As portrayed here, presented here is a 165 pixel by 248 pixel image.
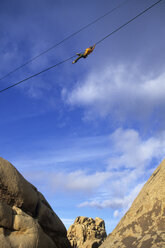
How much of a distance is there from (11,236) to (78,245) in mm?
26029

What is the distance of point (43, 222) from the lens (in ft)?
35.1

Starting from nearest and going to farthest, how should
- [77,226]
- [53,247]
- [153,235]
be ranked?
Result: [153,235] → [53,247] → [77,226]

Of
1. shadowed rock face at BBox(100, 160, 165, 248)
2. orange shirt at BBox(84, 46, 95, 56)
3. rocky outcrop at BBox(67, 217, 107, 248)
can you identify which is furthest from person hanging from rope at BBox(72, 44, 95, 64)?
rocky outcrop at BBox(67, 217, 107, 248)

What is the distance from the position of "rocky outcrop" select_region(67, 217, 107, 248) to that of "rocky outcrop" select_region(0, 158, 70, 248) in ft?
70.1

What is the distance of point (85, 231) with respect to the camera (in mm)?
32750

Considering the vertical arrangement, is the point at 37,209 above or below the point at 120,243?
above

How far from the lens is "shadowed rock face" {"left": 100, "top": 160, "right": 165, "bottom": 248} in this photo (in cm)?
393

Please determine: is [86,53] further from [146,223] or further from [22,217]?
[146,223]

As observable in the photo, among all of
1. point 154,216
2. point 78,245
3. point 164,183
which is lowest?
point 78,245

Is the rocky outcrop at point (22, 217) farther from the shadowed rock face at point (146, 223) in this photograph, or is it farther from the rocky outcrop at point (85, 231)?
the rocky outcrop at point (85, 231)

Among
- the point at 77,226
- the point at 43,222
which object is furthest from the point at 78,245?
the point at 43,222

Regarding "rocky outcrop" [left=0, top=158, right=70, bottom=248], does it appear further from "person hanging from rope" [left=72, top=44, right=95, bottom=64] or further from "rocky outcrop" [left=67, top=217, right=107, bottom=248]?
"rocky outcrop" [left=67, top=217, right=107, bottom=248]

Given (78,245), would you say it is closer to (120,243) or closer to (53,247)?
(53,247)

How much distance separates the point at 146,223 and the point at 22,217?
19.7 feet
